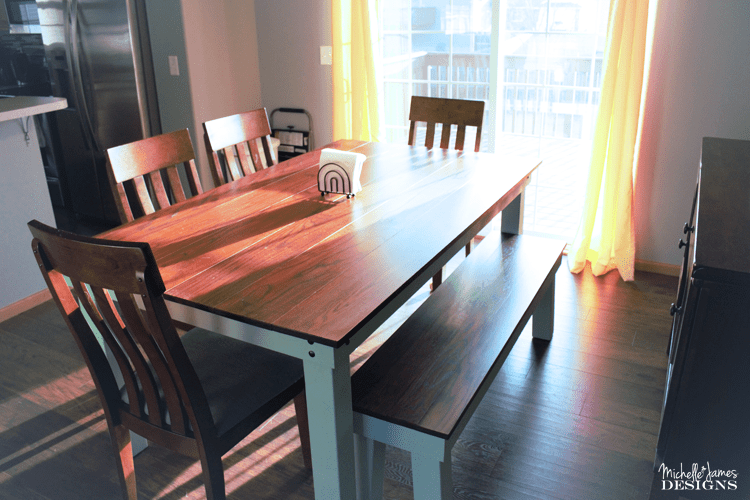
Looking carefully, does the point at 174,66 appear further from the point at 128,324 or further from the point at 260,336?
the point at 260,336

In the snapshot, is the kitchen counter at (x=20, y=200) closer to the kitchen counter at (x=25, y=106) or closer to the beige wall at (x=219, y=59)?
the kitchen counter at (x=25, y=106)

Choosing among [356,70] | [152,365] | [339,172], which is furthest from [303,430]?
[356,70]

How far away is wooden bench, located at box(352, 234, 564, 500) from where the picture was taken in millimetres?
1482

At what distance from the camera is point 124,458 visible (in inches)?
66.9

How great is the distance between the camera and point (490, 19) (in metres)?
3.46

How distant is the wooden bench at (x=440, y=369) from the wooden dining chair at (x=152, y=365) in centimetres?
27

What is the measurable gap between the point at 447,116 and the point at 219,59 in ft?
5.81

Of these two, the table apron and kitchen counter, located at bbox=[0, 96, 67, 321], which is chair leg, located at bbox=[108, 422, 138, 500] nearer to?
the table apron

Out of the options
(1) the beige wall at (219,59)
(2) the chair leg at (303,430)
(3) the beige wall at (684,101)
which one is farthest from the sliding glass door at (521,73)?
(2) the chair leg at (303,430)

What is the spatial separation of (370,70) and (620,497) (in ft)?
8.91

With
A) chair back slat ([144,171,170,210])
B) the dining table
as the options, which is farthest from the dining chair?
chair back slat ([144,171,170,210])

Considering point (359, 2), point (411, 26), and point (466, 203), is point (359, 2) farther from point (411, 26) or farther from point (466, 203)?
point (466, 203)

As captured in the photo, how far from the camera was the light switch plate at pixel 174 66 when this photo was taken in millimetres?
3695

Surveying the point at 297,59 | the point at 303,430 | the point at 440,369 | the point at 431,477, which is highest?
the point at 297,59
